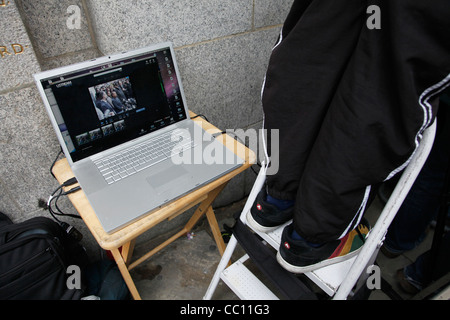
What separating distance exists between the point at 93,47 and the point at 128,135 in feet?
1.22

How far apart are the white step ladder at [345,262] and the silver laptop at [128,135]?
26cm

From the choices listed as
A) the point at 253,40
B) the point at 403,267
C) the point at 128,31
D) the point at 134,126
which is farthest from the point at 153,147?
the point at 403,267

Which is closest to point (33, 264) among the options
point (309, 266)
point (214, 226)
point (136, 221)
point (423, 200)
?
point (136, 221)

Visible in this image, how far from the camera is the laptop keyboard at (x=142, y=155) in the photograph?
929mm

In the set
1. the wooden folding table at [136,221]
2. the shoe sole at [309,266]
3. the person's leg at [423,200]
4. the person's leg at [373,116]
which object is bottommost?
the person's leg at [423,200]

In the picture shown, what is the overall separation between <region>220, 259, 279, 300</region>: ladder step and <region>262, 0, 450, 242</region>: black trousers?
16.2 inches

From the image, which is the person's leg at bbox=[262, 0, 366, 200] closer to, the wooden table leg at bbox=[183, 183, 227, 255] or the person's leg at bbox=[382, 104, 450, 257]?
the wooden table leg at bbox=[183, 183, 227, 255]

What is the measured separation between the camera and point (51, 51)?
0.99 meters

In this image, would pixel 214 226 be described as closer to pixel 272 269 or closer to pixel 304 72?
pixel 272 269

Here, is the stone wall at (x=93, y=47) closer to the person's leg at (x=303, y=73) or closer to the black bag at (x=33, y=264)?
the black bag at (x=33, y=264)

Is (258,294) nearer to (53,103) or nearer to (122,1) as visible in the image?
(53,103)

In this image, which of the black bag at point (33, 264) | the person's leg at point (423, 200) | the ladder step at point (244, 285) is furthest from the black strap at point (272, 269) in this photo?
the person's leg at point (423, 200)

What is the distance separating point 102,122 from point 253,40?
2.67 ft
